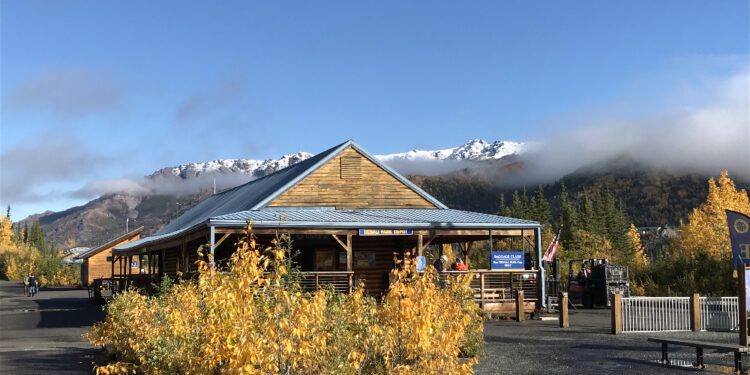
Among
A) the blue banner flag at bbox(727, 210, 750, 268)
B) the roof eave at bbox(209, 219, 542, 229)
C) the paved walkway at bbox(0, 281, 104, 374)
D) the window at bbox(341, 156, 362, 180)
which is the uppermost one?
the window at bbox(341, 156, 362, 180)

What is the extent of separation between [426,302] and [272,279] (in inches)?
59.1

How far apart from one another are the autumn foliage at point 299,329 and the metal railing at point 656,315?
9.99m

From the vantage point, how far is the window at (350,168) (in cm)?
2850

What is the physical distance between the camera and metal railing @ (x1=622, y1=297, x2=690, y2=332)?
1859 cm

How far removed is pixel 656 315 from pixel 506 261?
6.56 meters

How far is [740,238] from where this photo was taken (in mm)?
13617

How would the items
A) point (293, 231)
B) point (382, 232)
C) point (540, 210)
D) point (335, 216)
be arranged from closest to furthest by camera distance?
point (293, 231), point (382, 232), point (335, 216), point (540, 210)

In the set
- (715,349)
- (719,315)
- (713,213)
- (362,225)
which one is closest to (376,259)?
(362,225)

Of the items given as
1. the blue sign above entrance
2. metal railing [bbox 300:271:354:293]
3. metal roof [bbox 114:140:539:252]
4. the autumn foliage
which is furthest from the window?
the autumn foliage

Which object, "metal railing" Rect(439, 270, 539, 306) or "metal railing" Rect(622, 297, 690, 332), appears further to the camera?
"metal railing" Rect(439, 270, 539, 306)

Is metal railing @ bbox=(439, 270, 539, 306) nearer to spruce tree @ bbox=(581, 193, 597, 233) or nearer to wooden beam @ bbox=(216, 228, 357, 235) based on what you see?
wooden beam @ bbox=(216, 228, 357, 235)

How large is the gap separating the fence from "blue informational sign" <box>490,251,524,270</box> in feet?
18.9

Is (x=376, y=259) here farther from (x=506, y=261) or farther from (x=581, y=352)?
(x=581, y=352)

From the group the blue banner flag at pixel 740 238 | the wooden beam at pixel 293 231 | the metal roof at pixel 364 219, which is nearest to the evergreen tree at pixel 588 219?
the metal roof at pixel 364 219
